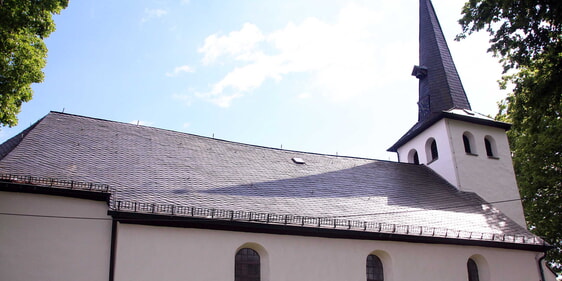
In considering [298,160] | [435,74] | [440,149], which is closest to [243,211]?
[298,160]

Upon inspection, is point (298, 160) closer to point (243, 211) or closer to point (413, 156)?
point (243, 211)

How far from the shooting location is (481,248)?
1377 cm

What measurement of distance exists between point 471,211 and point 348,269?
6.08m

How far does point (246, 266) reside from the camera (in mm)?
10883

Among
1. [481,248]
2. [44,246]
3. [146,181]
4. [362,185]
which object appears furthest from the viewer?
[362,185]

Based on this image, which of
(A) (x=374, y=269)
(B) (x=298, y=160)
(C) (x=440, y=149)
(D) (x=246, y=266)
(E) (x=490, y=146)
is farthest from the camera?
(E) (x=490, y=146)

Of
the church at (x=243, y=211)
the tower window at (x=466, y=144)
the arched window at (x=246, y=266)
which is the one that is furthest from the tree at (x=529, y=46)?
the arched window at (x=246, y=266)

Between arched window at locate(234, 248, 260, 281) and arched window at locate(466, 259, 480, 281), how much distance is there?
21.4 feet

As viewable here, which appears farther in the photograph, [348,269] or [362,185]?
[362,185]

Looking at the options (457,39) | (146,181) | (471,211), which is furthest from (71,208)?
(471,211)

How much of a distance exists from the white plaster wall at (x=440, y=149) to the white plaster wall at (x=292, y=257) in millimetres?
4273

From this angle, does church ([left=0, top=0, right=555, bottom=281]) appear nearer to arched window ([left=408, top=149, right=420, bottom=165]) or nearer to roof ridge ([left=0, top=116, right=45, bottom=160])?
roof ridge ([left=0, top=116, right=45, bottom=160])

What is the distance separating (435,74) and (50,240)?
16774 mm

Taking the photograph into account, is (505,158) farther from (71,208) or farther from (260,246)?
(71,208)
